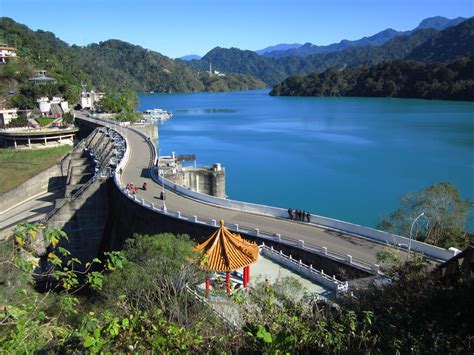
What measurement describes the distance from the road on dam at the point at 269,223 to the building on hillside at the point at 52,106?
183 feet

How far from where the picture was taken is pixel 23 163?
186 ft

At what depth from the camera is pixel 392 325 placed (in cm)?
725

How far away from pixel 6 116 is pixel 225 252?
248 feet

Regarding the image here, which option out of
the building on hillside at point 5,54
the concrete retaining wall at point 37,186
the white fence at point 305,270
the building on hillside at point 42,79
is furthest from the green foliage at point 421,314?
the building on hillside at point 5,54

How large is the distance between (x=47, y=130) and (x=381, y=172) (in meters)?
49.5

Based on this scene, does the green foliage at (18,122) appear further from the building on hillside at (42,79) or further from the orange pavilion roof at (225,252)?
the orange pavilion roof at (225,252)

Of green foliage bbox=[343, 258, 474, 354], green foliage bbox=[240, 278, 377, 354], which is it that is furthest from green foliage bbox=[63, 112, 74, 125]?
green foliage bbox=[240, 278, 377, 354]

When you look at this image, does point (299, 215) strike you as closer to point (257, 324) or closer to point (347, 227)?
point (347, 227)

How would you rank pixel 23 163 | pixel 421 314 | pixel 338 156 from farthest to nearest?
1. pixel 338 156
2. pixel 23 163
3. pixel 421 314

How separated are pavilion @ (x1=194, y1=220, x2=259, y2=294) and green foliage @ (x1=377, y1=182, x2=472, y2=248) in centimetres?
1062

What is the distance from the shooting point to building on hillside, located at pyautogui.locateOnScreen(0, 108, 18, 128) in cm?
7575

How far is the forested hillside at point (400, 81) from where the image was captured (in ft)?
428

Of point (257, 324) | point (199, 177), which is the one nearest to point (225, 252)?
point (257, 324)

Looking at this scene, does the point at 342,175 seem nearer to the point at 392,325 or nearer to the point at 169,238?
the point at 169,238
